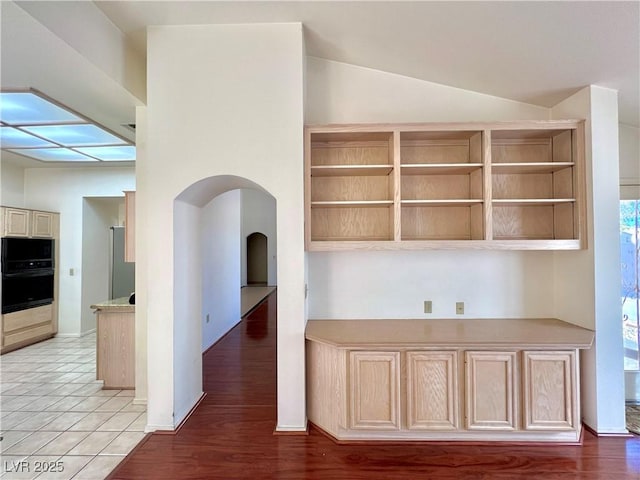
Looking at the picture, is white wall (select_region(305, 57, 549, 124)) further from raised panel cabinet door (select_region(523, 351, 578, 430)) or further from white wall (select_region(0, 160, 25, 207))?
white wall (select_region(0, 160, 25, 207))

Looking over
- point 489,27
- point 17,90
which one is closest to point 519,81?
point 489,27

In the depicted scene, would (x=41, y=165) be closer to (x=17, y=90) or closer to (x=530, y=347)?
(x=17, y=90)

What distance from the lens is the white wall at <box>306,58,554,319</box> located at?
327 cm

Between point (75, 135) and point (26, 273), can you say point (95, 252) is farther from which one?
point (75, 135)

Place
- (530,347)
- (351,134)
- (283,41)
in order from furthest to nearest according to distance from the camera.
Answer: (351,134) → (283,41) → (530,347)

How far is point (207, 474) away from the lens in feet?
7.70

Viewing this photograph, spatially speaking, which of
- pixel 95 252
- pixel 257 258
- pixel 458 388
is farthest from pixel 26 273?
pixel 257 258

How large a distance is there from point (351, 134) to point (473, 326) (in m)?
1.99

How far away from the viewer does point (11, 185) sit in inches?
224

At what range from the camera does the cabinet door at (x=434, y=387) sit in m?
2.64

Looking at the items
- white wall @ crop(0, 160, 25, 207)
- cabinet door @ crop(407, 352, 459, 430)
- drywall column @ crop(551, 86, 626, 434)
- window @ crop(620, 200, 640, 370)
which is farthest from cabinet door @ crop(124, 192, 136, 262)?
window @ crop(620, 200, 640, 370)

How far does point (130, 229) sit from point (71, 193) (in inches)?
126

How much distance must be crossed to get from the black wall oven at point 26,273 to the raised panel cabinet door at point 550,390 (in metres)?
6.55

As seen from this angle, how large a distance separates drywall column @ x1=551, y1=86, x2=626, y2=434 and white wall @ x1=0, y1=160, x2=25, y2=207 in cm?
767
